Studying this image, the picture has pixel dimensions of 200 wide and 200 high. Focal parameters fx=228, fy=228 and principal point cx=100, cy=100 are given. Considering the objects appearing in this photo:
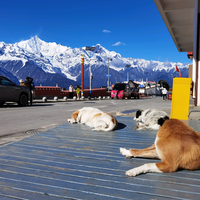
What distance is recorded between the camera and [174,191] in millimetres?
2000

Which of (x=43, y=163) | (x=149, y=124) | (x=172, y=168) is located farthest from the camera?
(x=149, y=124)

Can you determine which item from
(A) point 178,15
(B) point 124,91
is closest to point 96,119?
(A) point 178,15

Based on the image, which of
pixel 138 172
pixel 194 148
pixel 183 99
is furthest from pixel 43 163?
pixel 183 99

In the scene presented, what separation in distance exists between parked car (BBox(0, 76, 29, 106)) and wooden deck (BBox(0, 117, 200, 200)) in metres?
12.4

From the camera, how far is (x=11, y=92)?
1538cm

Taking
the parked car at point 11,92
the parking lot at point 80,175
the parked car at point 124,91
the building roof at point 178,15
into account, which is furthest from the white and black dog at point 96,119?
the parked car at point 124,91

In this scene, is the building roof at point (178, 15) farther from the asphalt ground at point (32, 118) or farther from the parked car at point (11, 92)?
the parked car at point (11, 92)

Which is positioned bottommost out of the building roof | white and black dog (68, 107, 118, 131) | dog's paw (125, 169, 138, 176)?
dog's paw (125, 169, 138, 176)

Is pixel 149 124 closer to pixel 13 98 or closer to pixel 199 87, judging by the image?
pixel 199 87

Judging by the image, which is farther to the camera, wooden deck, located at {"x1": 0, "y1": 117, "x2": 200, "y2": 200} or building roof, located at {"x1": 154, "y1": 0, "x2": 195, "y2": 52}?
building roof, located at {"x1": 154, "y1": 0, "x2": 195, "y2": 52}

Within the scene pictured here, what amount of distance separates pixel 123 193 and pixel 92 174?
1.65 feet

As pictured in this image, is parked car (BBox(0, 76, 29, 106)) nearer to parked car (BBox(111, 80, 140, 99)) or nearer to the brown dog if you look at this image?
the brown dog

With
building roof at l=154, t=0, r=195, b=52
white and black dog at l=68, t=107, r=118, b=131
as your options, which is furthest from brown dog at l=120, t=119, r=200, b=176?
building roof at l=154, t=0, r=195, b=52

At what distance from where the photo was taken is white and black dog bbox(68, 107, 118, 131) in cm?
486
